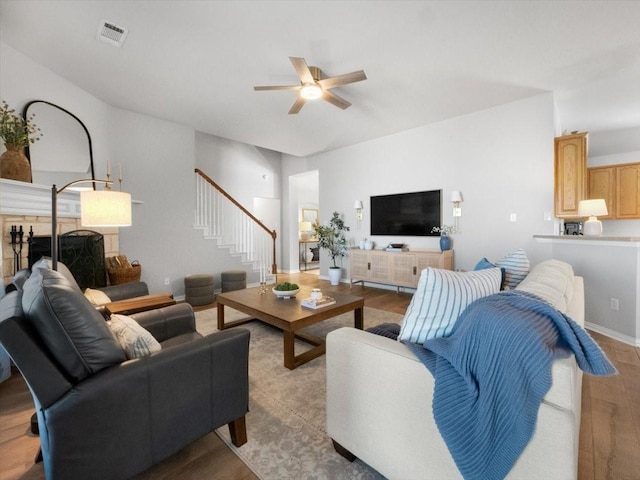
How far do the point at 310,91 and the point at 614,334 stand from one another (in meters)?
4.00

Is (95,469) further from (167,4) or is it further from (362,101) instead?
(362,101)

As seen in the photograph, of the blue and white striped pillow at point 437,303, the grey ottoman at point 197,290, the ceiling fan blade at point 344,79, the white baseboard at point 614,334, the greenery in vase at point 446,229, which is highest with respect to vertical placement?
the ceiling fan blade at point 344,79

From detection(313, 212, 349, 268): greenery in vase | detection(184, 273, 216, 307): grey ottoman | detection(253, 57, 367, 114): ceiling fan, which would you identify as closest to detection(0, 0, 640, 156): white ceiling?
detection(253, 57, 367, 114): ceiling fan

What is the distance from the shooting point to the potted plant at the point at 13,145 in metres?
2.44

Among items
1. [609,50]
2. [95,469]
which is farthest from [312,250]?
[95,469]

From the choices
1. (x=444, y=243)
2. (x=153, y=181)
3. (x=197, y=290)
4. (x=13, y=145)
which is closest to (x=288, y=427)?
(x=197, y=290)

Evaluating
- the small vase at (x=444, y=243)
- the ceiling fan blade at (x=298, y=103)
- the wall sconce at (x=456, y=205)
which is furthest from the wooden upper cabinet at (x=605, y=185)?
the ceiling fan blade at (x=298, y=103)

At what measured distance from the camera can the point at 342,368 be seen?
1.31 metres

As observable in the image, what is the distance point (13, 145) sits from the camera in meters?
2.49

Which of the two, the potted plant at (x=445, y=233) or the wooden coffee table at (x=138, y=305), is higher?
the potted plant at (x=445, y=233)

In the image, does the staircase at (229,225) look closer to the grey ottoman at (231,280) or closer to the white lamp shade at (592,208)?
the grey ottoman at (231,280)

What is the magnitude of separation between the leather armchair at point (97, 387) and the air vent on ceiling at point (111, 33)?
237cm

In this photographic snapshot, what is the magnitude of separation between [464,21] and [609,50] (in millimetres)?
1645

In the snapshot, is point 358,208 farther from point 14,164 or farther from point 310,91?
point 14,164
